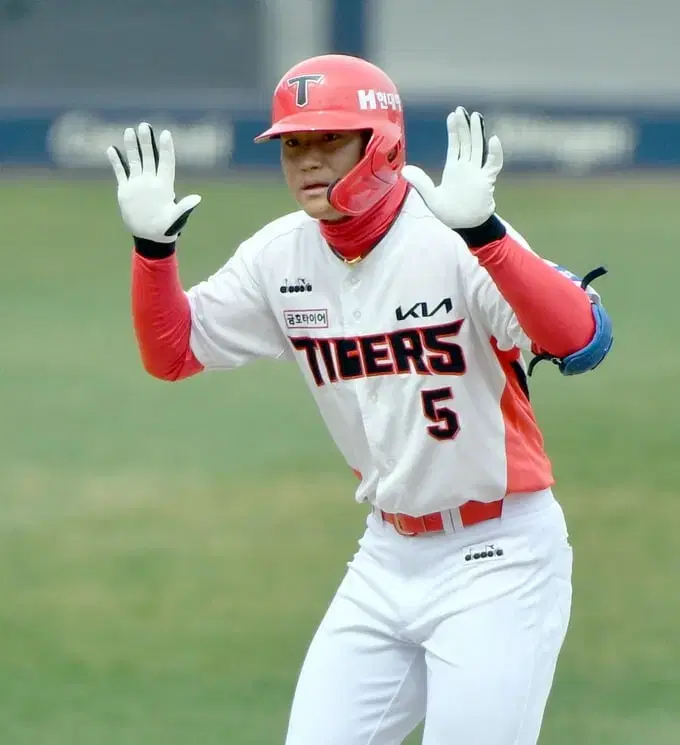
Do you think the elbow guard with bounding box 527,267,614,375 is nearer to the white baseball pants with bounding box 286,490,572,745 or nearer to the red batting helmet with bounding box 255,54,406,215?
the white baseball pants with bounding box 286,490,572,745

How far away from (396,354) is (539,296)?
1.81 feet

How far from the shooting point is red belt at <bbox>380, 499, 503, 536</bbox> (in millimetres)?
4301

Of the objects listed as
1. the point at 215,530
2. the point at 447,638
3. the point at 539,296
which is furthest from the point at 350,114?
the point at 215,530

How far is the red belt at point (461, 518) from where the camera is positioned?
4301mm

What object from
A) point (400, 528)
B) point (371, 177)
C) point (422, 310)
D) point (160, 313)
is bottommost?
point (400, 528)

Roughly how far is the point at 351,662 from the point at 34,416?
25.6ft

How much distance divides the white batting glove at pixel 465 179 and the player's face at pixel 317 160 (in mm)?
272

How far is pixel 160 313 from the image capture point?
461cm

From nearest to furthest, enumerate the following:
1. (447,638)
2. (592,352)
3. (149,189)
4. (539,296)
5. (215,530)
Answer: (539,296) < (592,352) < (447,638) < (149,189) < (215,530)

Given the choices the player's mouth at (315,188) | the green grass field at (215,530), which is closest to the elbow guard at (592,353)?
the player's mouth at (315,188)

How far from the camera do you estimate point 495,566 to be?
424cm

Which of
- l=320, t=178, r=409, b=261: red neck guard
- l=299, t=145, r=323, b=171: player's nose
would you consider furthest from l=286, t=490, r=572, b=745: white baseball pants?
l=299, t=145, r=323, b=171: player's nose

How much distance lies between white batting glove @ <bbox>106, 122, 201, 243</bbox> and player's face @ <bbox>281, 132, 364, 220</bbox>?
362mm

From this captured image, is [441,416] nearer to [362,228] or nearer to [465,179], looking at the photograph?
[362,228]
